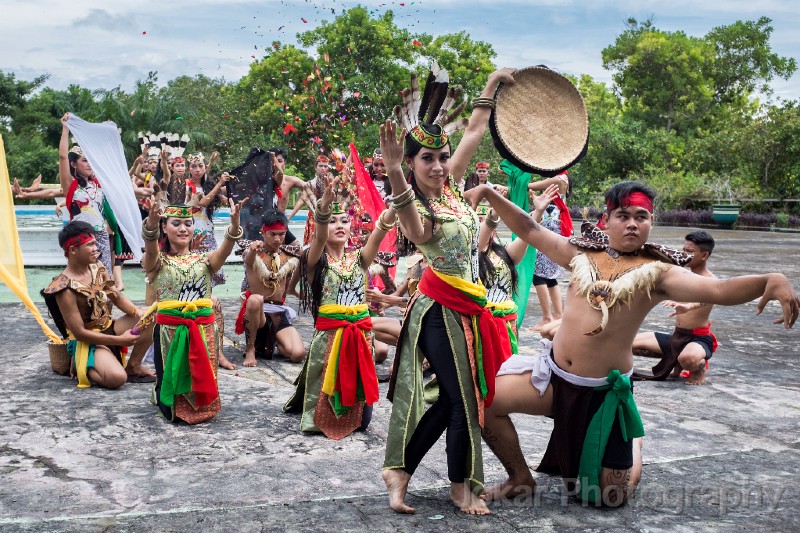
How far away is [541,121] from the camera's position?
4266 mm

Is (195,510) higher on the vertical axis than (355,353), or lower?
lower

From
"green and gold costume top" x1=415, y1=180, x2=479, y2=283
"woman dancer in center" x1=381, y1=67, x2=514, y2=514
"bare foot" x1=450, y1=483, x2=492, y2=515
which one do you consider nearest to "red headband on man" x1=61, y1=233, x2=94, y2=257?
"woman dancer in center" x1=381, y1=67, x2=514, y2=514

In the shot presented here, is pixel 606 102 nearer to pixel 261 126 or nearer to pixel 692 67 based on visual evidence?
pixel 692 67

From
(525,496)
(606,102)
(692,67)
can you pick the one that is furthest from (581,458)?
(606,102)

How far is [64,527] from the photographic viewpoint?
3453mm

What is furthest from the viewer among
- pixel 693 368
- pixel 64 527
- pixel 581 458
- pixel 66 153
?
pixel 66 153

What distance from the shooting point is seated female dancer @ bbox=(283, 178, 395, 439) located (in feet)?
16.5

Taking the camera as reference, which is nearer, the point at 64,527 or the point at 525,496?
the point at 64,527

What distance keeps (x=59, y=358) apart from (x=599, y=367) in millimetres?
4349

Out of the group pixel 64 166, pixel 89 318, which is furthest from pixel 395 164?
pixel 64 166

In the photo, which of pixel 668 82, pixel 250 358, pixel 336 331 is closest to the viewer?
pixel 336 331

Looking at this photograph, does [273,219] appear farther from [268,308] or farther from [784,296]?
[784,296]

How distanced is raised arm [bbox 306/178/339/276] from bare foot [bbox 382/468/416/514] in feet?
5.72

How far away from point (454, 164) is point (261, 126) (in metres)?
22.8
